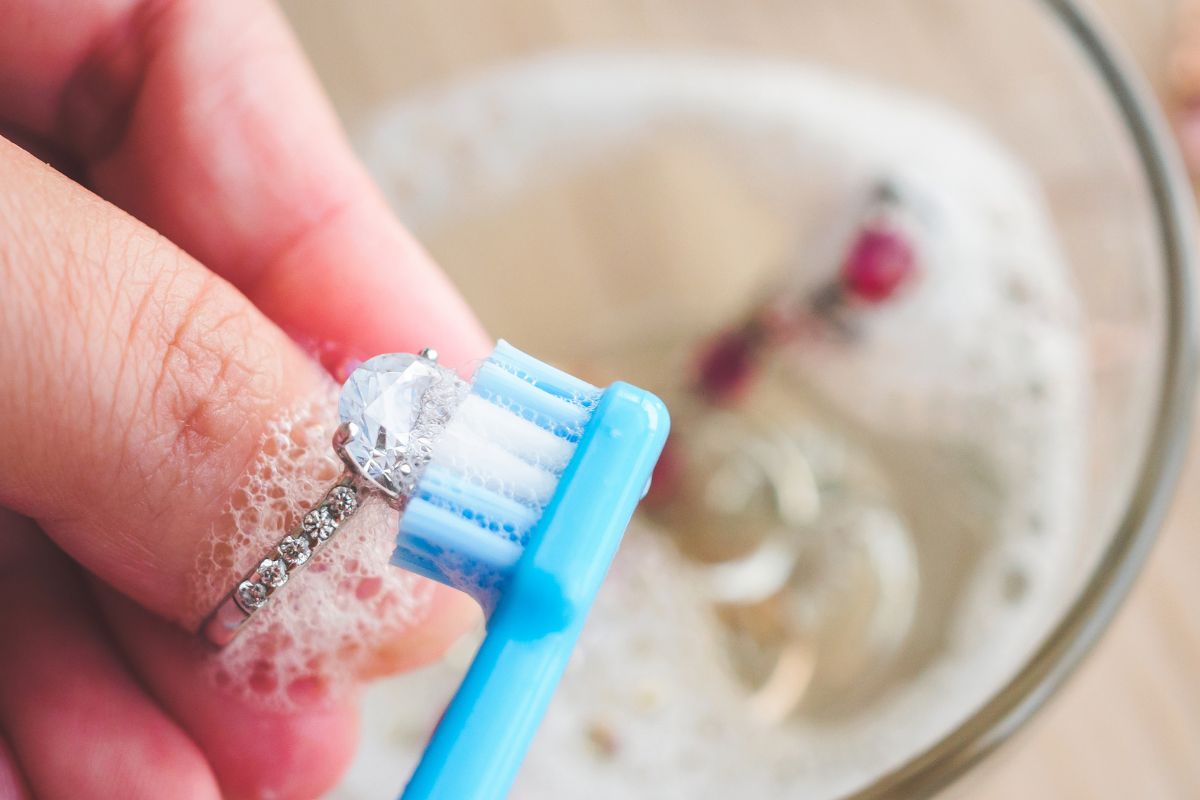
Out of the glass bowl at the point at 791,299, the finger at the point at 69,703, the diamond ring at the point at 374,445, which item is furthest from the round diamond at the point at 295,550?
the glass bowl at the point at 791,299

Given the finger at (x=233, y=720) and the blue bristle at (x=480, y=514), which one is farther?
the finger at (x=233, y=720)

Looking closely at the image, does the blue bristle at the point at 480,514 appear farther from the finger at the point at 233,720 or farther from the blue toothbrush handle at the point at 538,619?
the finger at the point at 233,720

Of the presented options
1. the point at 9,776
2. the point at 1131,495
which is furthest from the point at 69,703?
the point at 1131,495

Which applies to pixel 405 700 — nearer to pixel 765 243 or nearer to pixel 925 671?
pixel 925 671

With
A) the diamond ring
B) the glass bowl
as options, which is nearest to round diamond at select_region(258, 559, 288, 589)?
the diamond ring

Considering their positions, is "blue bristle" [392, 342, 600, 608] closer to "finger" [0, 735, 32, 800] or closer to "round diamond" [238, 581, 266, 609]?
"round diamond" [238, 581, 266, 609]
